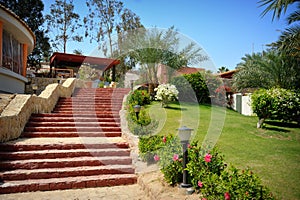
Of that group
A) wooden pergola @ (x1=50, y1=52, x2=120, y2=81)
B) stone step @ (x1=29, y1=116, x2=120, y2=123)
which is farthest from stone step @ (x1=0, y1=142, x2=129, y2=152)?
wooden pergola @ (x1=50, y1=52, x2=120, y2=81)

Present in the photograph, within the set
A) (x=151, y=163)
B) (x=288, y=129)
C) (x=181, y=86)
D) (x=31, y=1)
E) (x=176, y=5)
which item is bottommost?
(x=151, y=163)

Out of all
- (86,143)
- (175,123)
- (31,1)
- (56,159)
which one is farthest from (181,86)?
(31,1)

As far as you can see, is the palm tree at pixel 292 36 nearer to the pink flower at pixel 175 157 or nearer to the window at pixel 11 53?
the pink flower at pixel 175 157

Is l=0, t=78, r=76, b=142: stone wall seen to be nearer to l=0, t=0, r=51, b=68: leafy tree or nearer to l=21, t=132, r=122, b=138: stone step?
l=21, t=132, r=122, b=138: stone step

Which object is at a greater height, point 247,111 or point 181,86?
point 181,86

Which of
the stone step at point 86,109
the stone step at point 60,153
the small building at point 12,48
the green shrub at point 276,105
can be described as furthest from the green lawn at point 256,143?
the small building at point 12,48

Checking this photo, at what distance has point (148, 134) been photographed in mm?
6750

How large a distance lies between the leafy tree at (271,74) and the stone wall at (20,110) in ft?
38.1

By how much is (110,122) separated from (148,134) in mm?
2450

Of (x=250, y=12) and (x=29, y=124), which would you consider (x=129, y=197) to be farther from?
(x=250, y=12)

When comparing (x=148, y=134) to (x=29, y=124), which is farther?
(x=29, y=124)

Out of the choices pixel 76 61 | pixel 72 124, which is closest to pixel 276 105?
pixel 72 124

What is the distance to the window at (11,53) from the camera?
37.2ft

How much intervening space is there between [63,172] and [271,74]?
13641 millimetres
